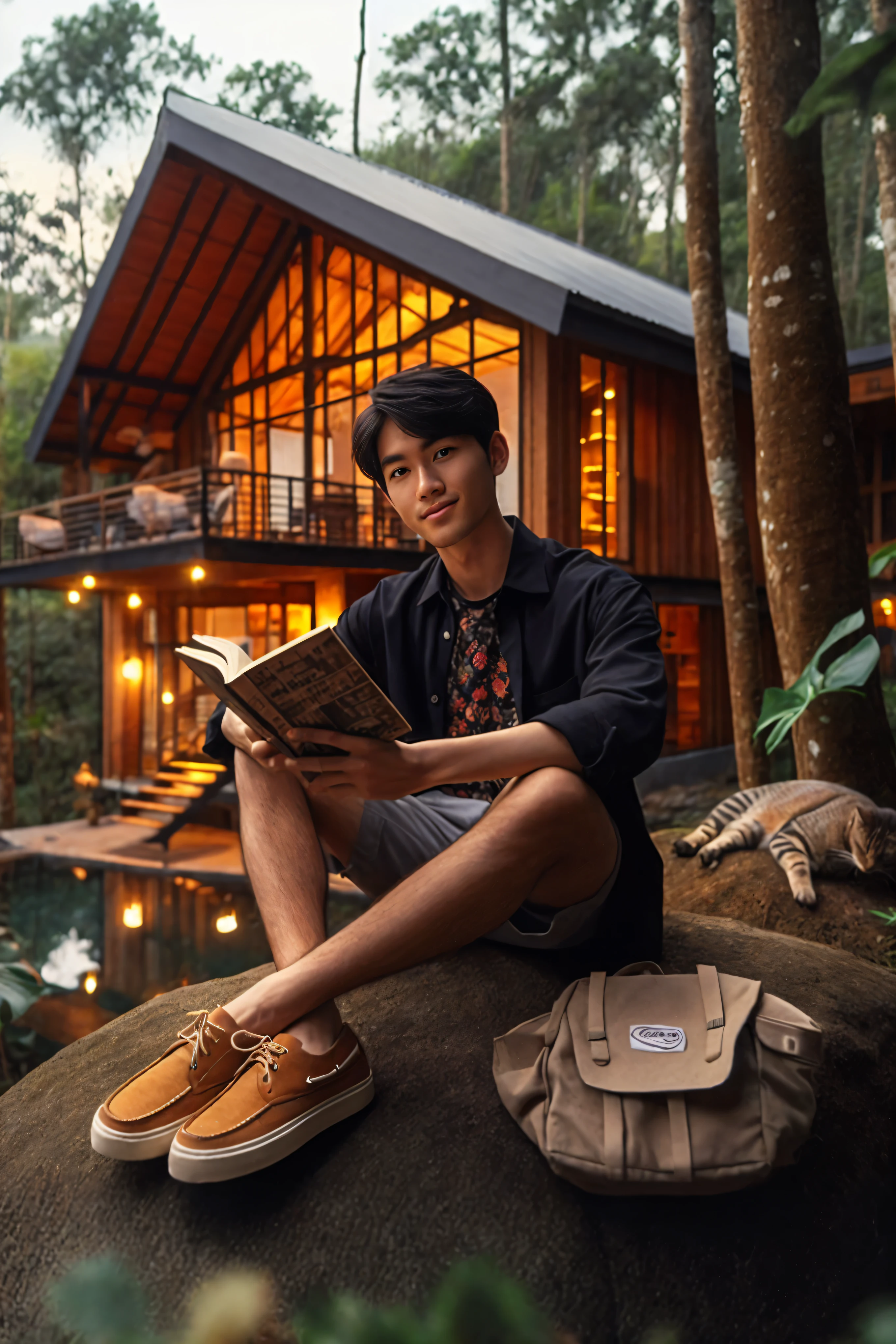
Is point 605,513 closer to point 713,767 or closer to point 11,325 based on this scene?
point 713,767

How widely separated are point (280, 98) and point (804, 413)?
88.4 feet

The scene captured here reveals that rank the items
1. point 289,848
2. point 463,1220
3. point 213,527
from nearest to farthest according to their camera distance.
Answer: point 463,1220
point 289,848
point 213,527

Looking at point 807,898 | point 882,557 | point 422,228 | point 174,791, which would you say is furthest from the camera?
point 174,791

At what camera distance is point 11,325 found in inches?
960

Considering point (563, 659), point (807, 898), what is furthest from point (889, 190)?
point (563, 659)

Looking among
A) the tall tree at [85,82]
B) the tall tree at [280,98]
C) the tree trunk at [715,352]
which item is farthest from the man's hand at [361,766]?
the tall tree at [280,98]

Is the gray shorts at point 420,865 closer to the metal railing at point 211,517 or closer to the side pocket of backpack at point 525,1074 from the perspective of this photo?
the side pocket of backpack at point 525,1074

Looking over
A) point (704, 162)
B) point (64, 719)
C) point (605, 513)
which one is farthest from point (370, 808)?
point (64, 719)

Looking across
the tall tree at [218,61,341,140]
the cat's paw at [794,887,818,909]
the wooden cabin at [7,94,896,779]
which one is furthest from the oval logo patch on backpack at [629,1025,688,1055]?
the tall tree at [218,61,341,140]

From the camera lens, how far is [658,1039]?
144cm

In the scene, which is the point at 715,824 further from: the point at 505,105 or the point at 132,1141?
the point at 505,105

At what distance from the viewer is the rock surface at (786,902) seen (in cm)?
323

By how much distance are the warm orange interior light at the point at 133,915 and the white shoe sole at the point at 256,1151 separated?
19.6 ft

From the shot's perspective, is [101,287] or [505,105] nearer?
→ [101,287]
